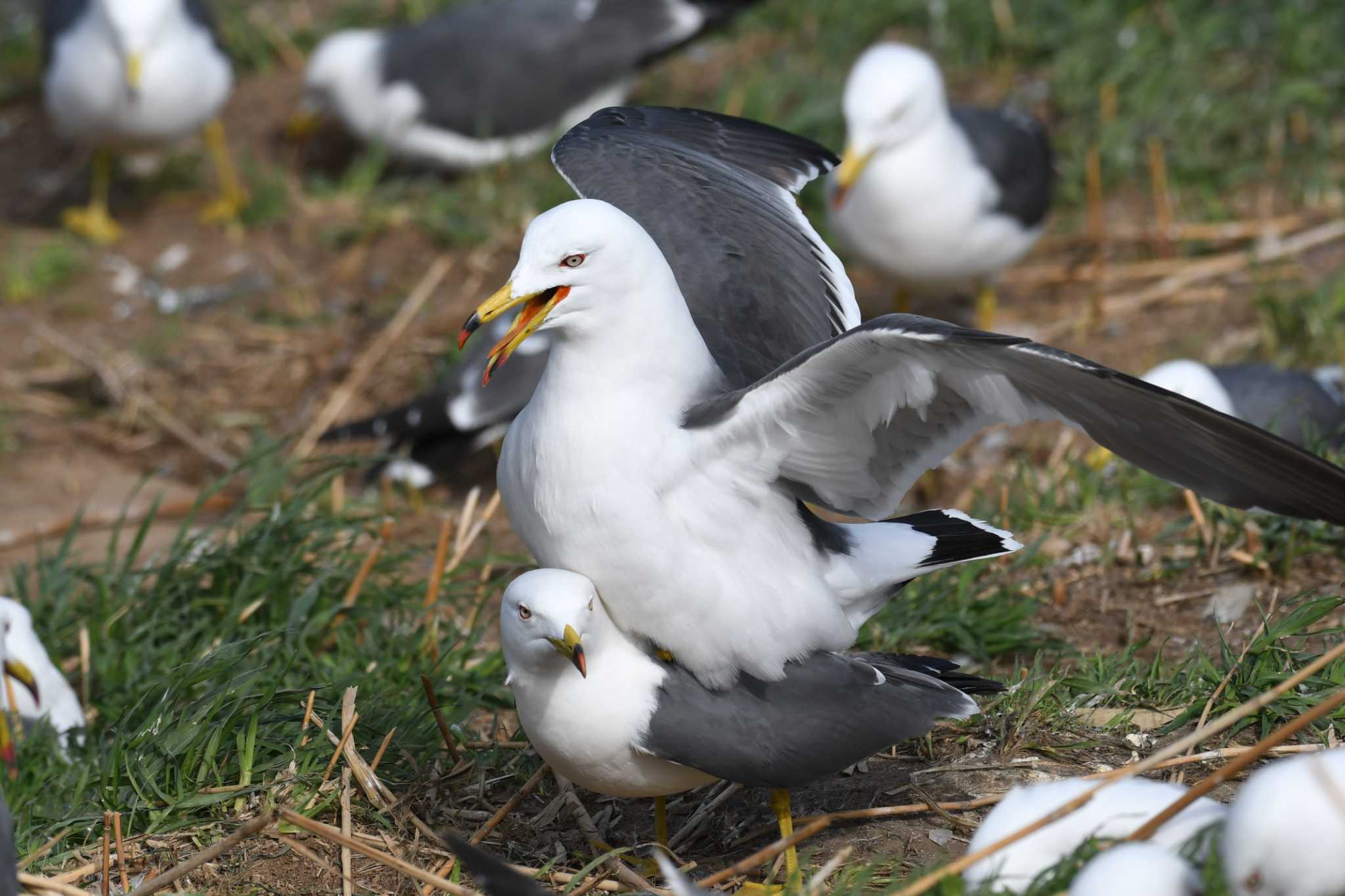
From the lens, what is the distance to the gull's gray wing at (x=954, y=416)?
8.46ft

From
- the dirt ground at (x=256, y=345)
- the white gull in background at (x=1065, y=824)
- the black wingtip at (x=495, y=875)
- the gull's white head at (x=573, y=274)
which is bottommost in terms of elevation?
the dirt ground at (x=256, y=345)

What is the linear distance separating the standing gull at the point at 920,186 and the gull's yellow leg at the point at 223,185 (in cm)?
298

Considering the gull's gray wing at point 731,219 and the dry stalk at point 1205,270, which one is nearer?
the gull's gray wing at point 731,219

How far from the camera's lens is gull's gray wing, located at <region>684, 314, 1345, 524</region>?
8.46 ft

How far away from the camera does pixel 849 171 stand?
18.5ft

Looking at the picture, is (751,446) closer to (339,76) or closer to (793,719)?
(793,719)

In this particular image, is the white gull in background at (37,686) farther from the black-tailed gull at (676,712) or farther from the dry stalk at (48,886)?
the black-tailed gull at (676,712)

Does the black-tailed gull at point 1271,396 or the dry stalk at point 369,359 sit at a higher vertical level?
the black-tailed gull at point 1271,396

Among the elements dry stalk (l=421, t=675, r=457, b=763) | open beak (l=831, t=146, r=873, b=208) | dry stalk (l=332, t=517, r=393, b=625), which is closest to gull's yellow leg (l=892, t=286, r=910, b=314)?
open beak (l=831, t=146, r=873, b=208)

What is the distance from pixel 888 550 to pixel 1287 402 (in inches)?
75.0

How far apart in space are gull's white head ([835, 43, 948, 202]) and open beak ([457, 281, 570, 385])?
9.79 ft

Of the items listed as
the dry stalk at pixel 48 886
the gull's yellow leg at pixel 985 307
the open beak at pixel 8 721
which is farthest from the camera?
the gull's yellow leg at pixel 985 307

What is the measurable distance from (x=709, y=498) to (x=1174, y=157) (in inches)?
179

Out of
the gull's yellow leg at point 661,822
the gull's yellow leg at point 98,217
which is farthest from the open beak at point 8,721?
the gull's yellow leg at point 98,217
